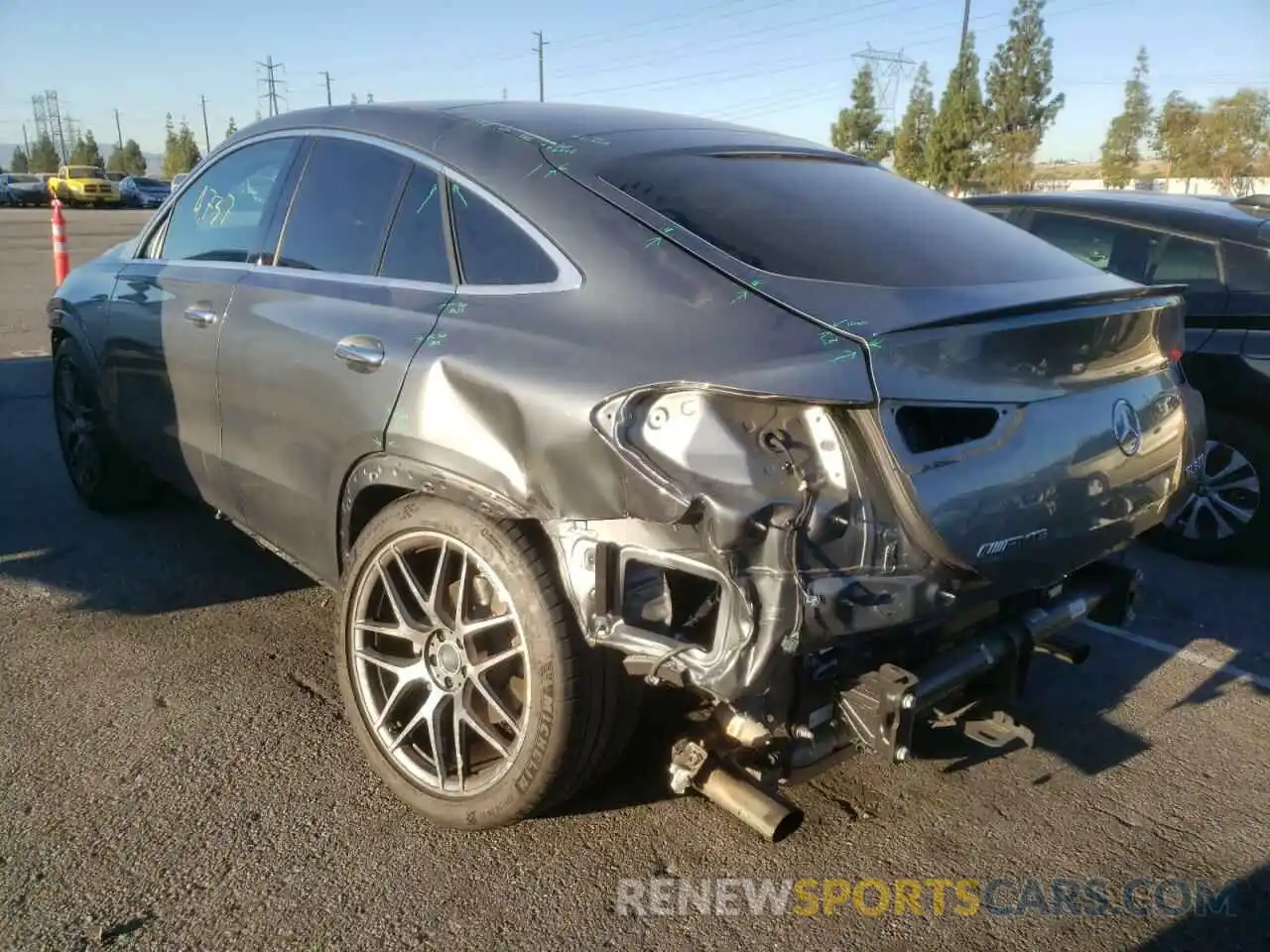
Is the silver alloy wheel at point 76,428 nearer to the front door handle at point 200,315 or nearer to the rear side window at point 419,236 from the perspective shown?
the front door handle at point 200,315

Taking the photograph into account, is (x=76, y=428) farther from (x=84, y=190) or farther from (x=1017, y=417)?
(x=84, y=190)

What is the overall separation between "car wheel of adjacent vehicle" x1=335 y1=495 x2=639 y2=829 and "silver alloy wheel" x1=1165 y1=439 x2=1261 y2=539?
11.8 feet

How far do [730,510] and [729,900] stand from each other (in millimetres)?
1081

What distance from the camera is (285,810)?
2832 millimetres

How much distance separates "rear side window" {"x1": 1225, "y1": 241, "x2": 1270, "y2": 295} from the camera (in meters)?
4.88

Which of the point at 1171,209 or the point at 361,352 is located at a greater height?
the point at 1171,209

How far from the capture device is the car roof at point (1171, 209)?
16.7ft

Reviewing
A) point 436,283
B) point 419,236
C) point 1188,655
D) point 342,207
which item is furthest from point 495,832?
point 1188,655

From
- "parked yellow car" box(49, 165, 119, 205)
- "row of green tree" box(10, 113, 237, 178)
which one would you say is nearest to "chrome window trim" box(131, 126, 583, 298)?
"parked yellow car" box(49, 165, 119, 205)

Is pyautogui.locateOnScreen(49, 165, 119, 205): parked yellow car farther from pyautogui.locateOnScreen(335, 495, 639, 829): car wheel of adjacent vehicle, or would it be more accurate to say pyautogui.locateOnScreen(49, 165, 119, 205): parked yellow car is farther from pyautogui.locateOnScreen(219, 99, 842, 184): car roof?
pyautogui.locateOnScreen(335, 495, 639, 829): car wheel of adjacent vehicle

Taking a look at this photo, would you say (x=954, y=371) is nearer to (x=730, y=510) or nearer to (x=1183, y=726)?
(x=730, y=510)

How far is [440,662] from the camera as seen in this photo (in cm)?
278

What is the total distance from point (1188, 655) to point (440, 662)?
9.64 ft

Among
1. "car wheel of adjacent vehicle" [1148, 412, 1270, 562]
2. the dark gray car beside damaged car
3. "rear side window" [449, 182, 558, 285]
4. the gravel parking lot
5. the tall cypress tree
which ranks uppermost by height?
the tall cypress tree
